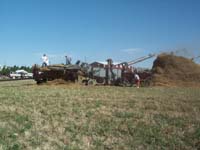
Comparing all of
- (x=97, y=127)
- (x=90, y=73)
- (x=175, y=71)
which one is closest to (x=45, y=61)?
(x=90, y=73)

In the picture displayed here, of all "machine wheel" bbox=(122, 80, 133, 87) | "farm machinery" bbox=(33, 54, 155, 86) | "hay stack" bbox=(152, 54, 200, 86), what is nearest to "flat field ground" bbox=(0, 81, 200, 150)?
"farm machinery" bbox=(33, 54, 155, 86)

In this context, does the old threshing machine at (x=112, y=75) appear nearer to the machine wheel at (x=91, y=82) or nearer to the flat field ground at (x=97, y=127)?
the machine wheel at (x=91, y=82)

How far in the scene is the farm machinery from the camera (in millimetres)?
32625

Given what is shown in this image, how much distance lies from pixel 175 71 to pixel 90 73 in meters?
9.53

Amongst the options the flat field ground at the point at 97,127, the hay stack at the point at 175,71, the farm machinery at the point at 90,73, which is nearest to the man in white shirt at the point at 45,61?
the farm machinery at the point at 90,73

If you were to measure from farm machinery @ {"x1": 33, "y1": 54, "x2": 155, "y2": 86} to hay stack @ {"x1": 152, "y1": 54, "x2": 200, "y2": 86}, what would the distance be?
1879 millimetres

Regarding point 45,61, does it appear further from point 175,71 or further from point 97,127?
point 97,127

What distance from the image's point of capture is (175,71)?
39812 millimetres

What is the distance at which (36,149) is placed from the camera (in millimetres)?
8398

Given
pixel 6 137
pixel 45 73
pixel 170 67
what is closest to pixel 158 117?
pixel 6 137

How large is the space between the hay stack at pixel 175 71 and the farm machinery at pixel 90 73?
74.0 inches

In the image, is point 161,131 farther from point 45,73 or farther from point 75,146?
point 45,73

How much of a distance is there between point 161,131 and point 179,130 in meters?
0.47

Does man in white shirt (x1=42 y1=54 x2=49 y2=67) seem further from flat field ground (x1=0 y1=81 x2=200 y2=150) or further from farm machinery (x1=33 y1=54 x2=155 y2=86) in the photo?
flat field ground (x1=0 y1=81 x2=200 y2=150)
